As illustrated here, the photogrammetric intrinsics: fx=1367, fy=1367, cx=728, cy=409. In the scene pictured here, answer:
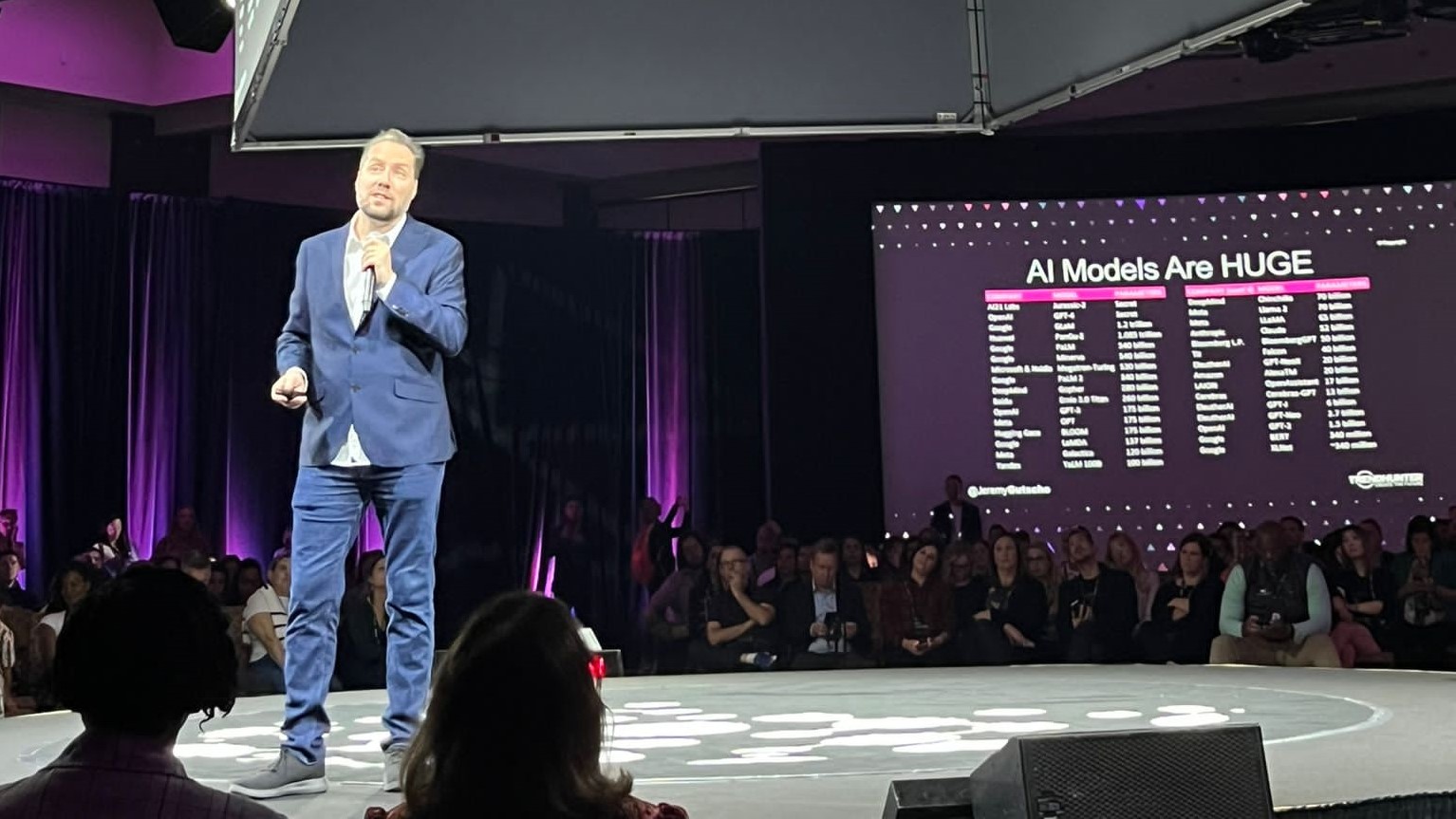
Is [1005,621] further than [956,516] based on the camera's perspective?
No

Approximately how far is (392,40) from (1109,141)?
529cm

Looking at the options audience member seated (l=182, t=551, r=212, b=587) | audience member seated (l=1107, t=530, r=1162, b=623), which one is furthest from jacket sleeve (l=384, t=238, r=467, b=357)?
audience member seated (l=1107, t=530, r=1162, b=623)

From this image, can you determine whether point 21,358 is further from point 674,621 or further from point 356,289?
point 356,289

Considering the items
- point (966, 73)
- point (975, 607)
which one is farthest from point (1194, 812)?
point (975, 607)

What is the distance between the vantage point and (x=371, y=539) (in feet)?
27.1

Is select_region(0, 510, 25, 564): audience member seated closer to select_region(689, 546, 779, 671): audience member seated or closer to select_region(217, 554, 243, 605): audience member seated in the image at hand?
select_region(217, 554, 243, 605): audience member seated

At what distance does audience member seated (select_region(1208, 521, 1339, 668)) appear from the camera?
5.32m

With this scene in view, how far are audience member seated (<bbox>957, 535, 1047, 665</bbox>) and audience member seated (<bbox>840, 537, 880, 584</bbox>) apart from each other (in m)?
0.49

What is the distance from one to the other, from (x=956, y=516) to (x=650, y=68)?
4484 mm

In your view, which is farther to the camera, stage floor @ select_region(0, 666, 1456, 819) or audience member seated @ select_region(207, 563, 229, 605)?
audience member seated @ select_region(207, 563, 229, 605)

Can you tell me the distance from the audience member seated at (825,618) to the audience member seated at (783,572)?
0.09m

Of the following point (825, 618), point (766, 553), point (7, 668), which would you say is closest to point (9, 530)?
point (7, 668)

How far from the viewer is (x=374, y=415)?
2262 millimetres

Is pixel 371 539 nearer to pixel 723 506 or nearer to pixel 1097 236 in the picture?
pixel 723 506
